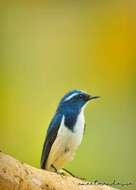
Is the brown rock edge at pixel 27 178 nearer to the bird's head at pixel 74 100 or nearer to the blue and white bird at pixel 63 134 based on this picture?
the blue and white bird at pixel 63 134

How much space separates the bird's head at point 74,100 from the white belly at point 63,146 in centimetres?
4

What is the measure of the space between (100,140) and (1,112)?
353 mm

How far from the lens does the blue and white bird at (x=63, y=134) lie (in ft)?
5.12

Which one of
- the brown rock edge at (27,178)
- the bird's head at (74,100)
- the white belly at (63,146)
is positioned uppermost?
the bird's head at (74,100)

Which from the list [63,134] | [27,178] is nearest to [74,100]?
[63,134]

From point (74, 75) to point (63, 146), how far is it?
256mm

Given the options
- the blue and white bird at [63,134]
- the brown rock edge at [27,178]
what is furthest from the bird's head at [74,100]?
the brown rock edge at [27,178]

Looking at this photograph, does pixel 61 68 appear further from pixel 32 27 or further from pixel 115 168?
pixel 115 168

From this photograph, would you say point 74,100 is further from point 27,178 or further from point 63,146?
point 27,178

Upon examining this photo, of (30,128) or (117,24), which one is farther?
(117,24)

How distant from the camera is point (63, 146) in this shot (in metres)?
1.56

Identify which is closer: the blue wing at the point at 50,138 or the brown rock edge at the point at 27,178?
the brown rock edge at the point at 27,178

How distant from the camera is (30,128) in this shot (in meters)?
1.60

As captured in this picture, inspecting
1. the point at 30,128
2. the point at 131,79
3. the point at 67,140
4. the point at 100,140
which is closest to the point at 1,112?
the point at 30,128
